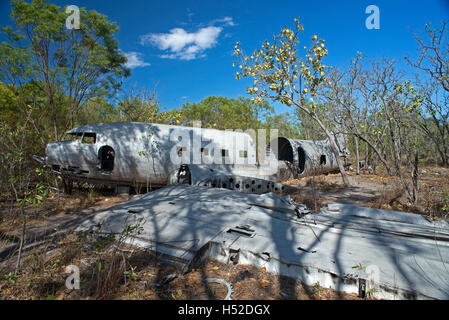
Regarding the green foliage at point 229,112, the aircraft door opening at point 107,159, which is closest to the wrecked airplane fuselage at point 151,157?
the aircraft door opening at point 107,159

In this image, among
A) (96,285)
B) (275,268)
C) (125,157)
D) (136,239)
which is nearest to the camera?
(96,285)

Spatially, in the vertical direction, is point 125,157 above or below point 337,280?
above

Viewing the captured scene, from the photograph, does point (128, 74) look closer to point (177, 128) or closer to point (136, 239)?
point (177, 128)

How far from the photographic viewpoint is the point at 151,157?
9.62 metres

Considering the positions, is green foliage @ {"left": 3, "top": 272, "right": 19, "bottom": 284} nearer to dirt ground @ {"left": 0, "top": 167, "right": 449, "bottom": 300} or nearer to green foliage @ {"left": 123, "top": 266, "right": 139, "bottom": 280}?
dirt ground @ {"left": 0, "top": 167, "right": 449, "bottom": 300}

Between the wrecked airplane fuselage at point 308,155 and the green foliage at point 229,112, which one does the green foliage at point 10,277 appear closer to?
the wrecked airplane fuselage at point 308,155

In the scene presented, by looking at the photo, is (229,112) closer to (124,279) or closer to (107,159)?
(107,159)

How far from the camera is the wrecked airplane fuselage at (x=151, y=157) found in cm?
911

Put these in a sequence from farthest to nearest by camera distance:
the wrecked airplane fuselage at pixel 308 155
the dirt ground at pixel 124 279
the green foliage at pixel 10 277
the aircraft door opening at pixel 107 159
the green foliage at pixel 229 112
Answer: the green foliage at pixel 229 112 < the wrecked airplane fuselage at pixel 308 155 < the aircraft door opening at pixel 107 159 < the green foliage at pixel 10 277 < the dirt ground at pixel 124 279

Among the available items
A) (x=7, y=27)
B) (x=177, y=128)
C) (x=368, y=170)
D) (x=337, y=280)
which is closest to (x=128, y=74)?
(x=7, y=27)

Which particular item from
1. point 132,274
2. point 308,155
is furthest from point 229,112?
point 132,274

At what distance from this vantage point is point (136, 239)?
4.40 meters
